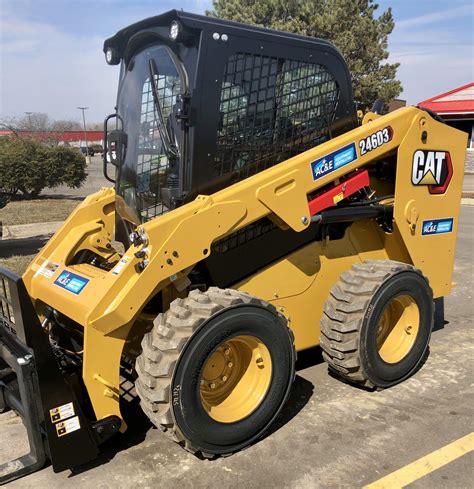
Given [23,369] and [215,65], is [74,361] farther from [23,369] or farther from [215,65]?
[215,65]

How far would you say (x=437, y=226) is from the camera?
443 centimetres

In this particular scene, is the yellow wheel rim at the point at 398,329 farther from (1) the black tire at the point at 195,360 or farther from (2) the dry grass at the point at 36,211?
(2) the dry grass at the point at 36,211

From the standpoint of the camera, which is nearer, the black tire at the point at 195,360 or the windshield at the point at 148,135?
the black tire at the point at 195,360

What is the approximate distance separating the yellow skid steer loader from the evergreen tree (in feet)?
58.2

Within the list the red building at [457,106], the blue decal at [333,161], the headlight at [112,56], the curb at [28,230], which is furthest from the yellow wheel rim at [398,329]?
the red building at [457,106]

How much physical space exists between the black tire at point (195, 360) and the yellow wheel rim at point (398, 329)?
4.14 feet

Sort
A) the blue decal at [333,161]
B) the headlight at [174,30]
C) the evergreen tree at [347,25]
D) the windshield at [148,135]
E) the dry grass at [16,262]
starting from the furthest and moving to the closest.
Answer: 1. the evergreen tree at [347,25]
2. the dry grass at [16,262]
3. the blue decal at [333,161]
4. the windshield at [148,135]
5. the headlight at [174,30]

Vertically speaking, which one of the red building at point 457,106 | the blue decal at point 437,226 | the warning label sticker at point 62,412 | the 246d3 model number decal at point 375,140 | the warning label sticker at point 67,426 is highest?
the red building at point 457,106

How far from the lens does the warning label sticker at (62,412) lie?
2713mm

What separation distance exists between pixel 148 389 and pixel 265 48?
7.47 feet

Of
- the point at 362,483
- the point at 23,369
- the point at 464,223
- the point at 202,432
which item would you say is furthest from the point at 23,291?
the point at 464,223

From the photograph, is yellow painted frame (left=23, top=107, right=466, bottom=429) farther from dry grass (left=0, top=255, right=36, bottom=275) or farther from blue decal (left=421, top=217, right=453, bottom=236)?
dry grass (left=0, top=255, right=36, bottom=275)

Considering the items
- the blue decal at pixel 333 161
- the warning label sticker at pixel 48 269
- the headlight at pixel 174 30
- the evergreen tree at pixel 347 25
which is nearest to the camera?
the headlight at pixel 174 30

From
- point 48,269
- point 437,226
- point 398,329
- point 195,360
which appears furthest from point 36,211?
point 195,360
